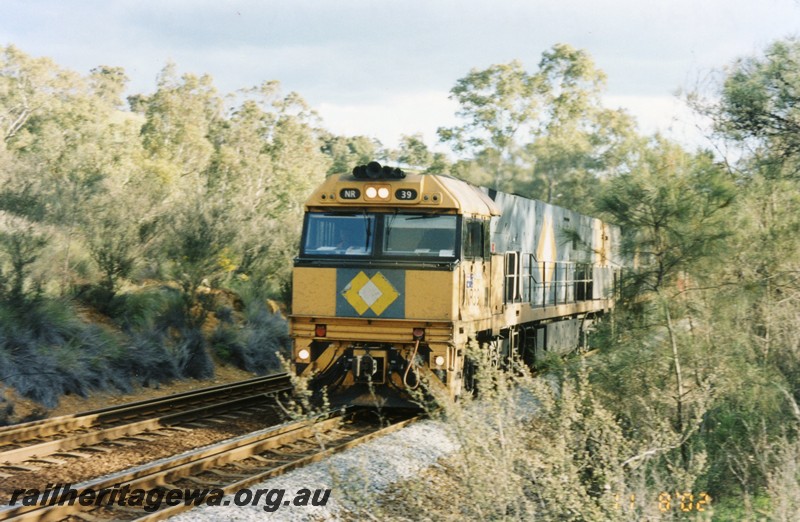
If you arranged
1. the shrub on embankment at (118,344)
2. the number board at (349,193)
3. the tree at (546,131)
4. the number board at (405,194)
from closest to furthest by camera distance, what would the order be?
1. the number board at (405,194)
2. the number board at (349,193)
3. the shrub on embankment at (118,344)
4. the tree at (546,131)

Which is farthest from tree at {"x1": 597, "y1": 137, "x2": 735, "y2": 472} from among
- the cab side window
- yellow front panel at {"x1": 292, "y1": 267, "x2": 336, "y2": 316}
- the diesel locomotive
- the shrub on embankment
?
the shrub on embankment

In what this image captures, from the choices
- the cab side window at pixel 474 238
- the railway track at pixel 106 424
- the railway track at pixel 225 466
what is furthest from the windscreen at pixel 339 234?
the railway track at pixel 225 466

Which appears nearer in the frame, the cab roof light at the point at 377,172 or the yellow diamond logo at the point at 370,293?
the yellow diamond logo at the point at 370,293

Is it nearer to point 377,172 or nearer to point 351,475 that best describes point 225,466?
point 351,475

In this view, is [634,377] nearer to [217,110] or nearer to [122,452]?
[122,452]

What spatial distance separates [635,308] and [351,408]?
4.32 meters

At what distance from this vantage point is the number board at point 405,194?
1148 centimetres

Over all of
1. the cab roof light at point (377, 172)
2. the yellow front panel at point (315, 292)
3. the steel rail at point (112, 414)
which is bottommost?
the steel rail at point (112, 414)

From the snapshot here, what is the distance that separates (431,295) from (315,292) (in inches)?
62.0

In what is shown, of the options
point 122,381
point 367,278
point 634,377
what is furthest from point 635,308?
point 122,381

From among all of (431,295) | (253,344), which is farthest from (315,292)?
(253,344)

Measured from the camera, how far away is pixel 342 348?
11.3 meters

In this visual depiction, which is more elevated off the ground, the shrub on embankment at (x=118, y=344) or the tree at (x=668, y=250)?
the tree at (x=668, y=250)
